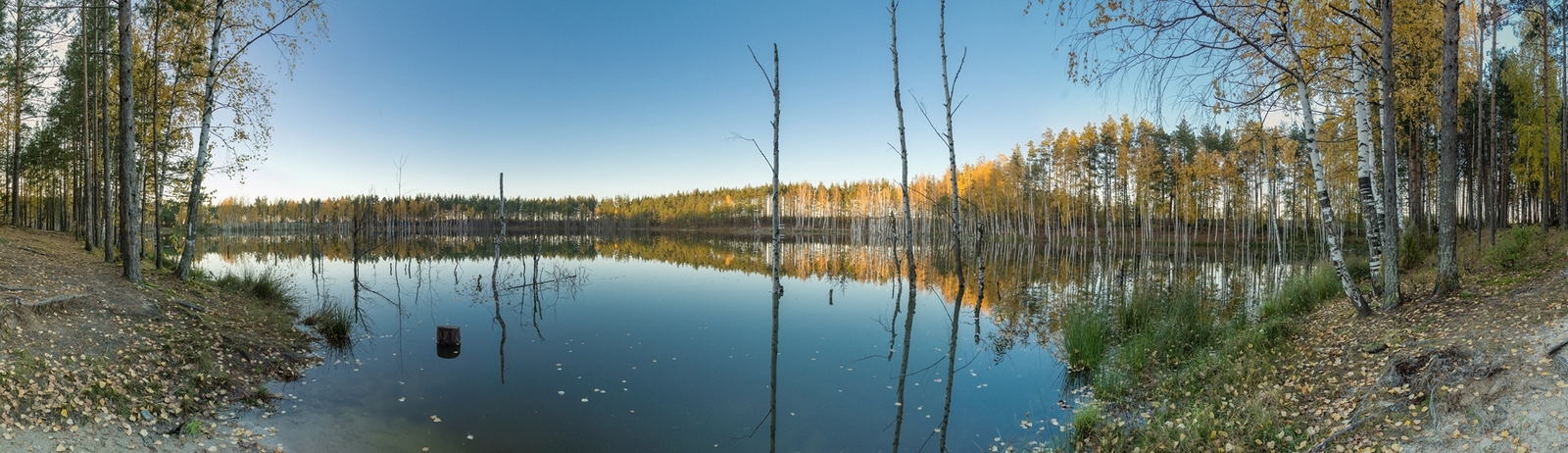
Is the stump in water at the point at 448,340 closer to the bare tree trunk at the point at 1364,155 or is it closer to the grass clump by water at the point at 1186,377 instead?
the grass clump by water at the point at 1186,377

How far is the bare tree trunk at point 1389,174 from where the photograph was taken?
25.1 feet

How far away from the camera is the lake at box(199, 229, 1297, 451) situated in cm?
666

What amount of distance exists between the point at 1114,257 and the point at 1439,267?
26.4 m

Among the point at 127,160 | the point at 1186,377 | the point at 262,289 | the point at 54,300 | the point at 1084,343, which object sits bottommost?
the point at 1186,377

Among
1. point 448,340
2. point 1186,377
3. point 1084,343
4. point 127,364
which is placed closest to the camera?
point 127,364

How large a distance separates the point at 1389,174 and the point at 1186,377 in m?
3.93

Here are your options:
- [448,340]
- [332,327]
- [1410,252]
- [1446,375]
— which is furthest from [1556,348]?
[332,327]

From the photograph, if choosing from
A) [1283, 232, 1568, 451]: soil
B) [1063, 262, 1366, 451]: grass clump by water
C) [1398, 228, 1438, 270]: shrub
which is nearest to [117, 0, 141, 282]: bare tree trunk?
[1063, 262, 1366, 451]: grass clump by water

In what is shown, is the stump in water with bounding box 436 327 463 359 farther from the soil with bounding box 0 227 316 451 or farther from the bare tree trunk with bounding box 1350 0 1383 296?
the bare tree trunk with bounding box 1350 0 1383 296

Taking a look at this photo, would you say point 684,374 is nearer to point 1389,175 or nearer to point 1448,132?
point 1389,175

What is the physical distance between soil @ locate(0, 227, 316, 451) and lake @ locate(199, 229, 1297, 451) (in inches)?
22.8

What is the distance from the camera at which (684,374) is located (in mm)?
9031

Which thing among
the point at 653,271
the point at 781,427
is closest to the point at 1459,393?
the point at 781,427

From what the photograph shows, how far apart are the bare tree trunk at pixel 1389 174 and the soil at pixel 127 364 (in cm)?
1310
